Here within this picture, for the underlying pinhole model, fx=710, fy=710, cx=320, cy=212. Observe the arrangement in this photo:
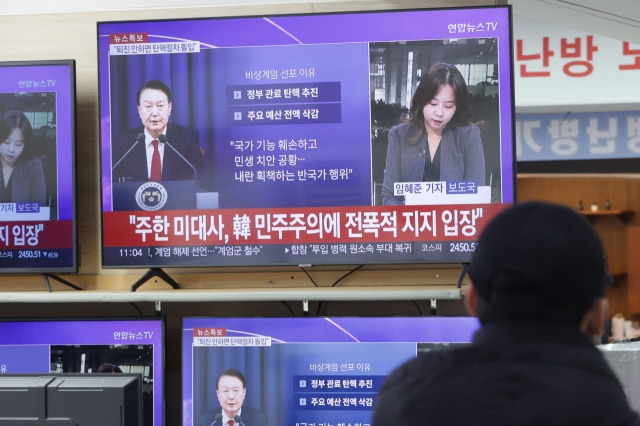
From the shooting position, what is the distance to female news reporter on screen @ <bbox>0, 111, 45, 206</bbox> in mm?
2641

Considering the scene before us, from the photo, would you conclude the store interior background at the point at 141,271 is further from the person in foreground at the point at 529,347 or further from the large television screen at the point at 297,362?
→ the person in foreground at the point at 529,347

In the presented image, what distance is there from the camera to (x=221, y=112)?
2.55 metres

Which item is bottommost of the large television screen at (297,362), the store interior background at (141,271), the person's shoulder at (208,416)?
the person's shoulder at (208,416)

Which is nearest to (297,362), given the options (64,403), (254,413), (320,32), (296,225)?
(254,413)

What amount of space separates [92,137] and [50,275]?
56 centimetres

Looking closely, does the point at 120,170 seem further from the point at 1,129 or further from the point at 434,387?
the point at 434,387

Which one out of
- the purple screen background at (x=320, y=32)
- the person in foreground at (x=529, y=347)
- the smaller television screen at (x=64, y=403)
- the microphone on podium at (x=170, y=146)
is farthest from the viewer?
the microphone on podium at (x=170, y=146)

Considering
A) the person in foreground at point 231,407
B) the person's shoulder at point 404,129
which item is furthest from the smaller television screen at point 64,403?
the person's shoulder at point 404,129

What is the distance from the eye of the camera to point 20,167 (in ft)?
8.68

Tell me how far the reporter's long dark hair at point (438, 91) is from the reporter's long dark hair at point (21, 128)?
141 centimetres

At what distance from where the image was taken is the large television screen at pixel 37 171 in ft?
8.63

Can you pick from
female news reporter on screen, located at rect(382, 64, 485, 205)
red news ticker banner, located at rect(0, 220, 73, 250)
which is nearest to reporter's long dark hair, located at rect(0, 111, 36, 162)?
red news ticker banner, located at rect(0, 220, 73, 250)

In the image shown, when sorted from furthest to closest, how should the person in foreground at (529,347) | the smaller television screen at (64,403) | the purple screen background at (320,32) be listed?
the purple screen background at (320,32)
the smaller television screen at (64,403)
the person in foreground at (529,347)

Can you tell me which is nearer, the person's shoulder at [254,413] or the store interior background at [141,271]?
the person's shoulder at [254,413]
